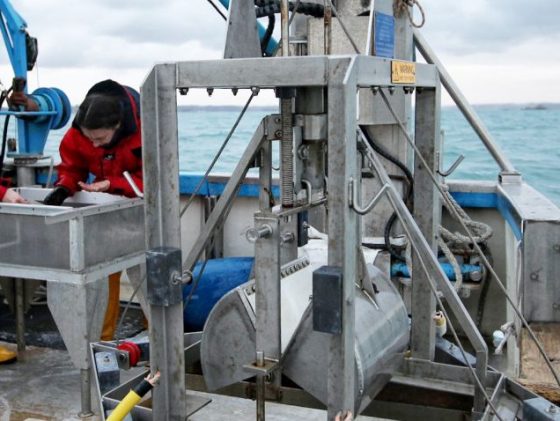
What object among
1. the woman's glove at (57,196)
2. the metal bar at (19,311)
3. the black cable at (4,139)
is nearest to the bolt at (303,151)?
the woman's glove at (57,196)

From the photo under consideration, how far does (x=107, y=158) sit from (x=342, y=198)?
2.39m

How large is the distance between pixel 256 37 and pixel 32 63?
503 centimetres

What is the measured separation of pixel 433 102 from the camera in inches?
134

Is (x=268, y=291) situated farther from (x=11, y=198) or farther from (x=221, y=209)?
(x=11, y=198)

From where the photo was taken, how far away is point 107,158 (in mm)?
4398

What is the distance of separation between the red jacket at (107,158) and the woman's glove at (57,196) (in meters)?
0.07

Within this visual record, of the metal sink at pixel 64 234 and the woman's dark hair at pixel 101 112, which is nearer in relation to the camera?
the metal sink at pixel 64 234

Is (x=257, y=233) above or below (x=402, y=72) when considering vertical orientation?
below

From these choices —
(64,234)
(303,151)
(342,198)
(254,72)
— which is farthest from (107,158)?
(342,198)

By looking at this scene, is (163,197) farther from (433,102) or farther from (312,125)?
(433,102)

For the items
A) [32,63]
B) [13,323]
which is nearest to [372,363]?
[13,323]

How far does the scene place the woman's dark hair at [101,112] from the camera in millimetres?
4160

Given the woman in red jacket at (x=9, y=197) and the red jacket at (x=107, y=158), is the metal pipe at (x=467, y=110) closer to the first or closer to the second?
the red jacket at (x=107, y=158)

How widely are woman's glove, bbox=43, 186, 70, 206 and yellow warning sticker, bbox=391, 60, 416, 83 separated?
7.37 ft
